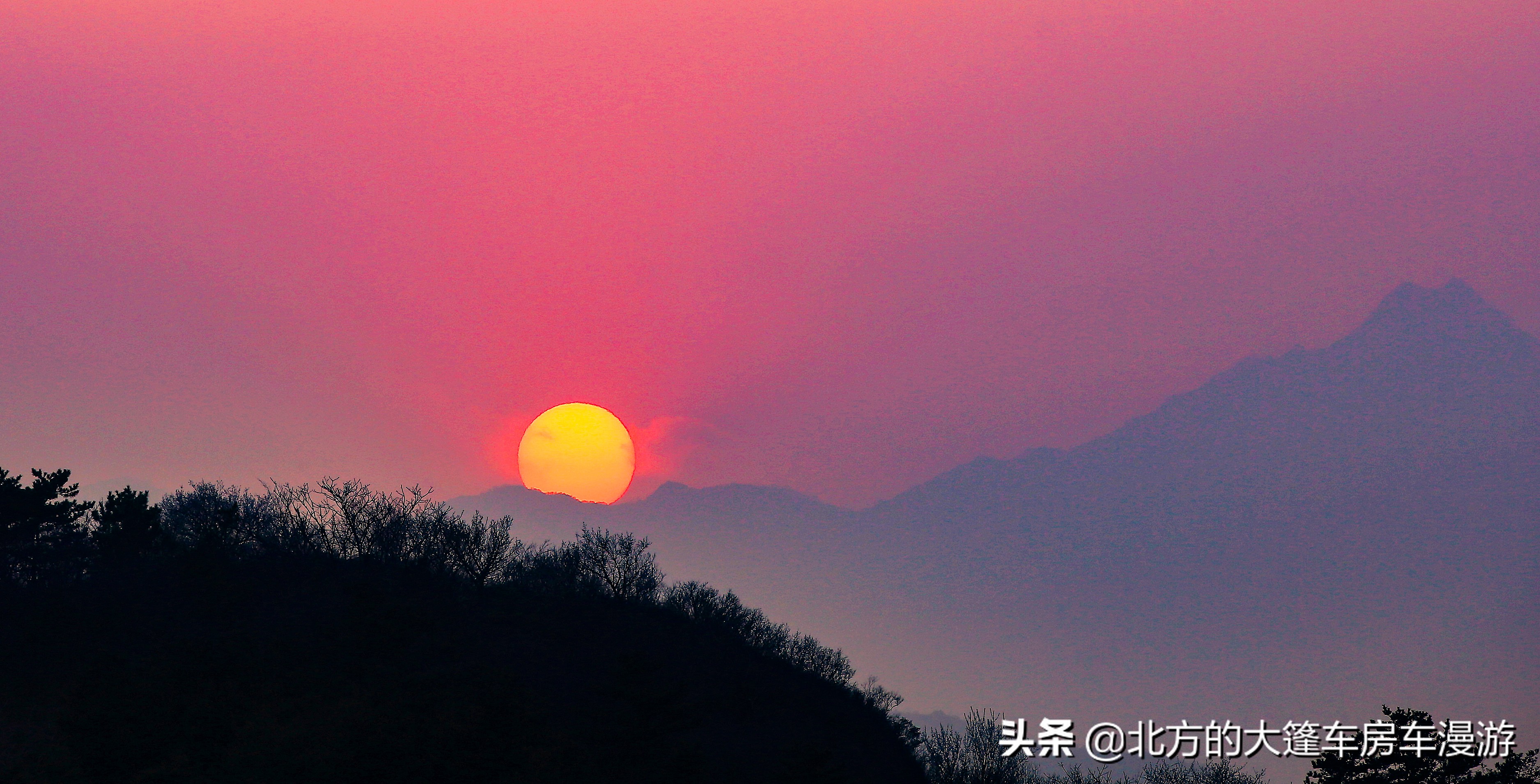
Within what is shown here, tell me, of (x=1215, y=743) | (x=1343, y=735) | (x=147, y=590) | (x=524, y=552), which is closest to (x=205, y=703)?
(x=147, y=590)

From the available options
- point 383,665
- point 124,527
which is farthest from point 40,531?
point 383,665

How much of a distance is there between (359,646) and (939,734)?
79.6 meters

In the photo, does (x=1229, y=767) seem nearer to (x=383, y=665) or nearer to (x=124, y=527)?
(x=383, y=665)

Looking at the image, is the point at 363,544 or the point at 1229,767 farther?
the point at 1229,767

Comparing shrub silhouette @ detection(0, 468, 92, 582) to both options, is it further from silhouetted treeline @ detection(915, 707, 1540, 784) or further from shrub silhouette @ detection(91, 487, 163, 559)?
silhouetted treeline @ detection(915, 707, 1540, 784)

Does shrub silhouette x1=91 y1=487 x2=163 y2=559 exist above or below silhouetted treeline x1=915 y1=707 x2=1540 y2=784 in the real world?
above

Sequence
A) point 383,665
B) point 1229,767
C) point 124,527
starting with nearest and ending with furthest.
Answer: point 383,665 → point 124,527 → point 1229,767

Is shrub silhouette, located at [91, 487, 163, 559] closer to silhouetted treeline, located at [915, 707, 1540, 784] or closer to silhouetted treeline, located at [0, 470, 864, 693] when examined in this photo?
silhouetted treeline, located at [0, 470, 864, 693]

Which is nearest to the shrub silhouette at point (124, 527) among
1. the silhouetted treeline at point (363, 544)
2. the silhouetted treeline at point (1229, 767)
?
the silhouetted treeline at point (363, 544)

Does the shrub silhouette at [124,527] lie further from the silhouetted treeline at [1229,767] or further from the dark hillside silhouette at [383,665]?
the silhouetted treeline at [1229,767]

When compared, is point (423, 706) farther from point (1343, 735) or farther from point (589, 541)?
point (1343, 735)

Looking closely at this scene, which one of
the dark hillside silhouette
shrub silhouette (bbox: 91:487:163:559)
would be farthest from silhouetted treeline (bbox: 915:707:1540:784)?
shrub silhouette (bbox: 91:487:163:559)

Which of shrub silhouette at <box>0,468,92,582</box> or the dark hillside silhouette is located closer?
the dark hillside silhouette

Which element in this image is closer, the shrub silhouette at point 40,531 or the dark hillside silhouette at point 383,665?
the dark hillside silhouette at point 383,665
